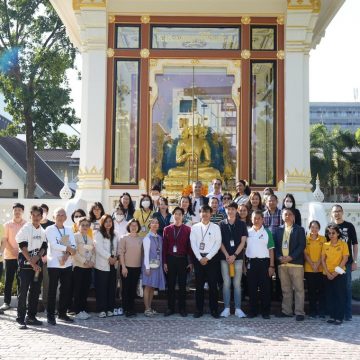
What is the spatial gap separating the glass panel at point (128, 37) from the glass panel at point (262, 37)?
8.55 ft

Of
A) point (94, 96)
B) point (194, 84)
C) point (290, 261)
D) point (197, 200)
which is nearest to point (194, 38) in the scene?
point (194, 84)

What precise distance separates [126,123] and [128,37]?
194 centimetres

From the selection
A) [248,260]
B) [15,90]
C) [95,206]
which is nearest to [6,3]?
[15,90]

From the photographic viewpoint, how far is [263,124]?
1267cm

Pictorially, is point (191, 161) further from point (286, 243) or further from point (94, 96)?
point (286, 243)

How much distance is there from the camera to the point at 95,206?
8.95m

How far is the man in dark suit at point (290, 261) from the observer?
8516 mm

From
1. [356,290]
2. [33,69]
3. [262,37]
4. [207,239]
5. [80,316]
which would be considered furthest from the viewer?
[33,69]

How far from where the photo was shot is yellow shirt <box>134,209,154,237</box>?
9.21 metres

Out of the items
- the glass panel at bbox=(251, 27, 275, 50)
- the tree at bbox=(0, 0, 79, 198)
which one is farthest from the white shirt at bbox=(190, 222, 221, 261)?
the tree at bbox=(0, 0, 79, 198)

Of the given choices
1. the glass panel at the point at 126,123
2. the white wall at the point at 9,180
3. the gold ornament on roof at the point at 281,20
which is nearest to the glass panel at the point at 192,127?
the glass panel at the point at 126,123

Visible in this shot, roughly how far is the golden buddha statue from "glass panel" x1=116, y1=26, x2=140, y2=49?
7.40ft

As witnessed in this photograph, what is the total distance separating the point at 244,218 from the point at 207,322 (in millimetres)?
1795

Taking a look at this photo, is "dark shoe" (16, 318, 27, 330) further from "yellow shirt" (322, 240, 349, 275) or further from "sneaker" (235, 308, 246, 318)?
"yellow shirt" (322, 240, 349, 275)
